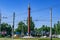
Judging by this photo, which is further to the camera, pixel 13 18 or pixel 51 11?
pixel 13 18

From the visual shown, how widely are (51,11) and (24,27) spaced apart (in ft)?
316

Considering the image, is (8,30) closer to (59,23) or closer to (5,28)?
(5,28)

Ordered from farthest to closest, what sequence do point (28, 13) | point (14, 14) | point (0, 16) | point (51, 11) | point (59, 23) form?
point (59, 23)
point (28, 13)
point (0, 16)
point (14, 14)
point (51, 11)

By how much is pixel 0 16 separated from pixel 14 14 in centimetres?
1738

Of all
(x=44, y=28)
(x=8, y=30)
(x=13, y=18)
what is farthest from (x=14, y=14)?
(x=44, y=28)

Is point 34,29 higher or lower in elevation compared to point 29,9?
lower

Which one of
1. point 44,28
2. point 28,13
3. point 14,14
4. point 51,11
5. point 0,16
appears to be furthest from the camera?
point 44,28

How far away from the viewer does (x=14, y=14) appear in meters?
52.0

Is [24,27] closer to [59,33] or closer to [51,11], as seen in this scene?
[59,33]

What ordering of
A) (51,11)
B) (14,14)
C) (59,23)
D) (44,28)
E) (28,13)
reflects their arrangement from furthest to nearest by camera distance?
(44,28) < (59,23) < (28,13) < (14,14) < (51,11)

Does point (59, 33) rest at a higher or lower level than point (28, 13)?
lower

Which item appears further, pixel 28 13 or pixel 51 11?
pixel 28 13

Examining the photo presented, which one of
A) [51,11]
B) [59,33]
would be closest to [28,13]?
[51,11]

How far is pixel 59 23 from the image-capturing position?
13262 cm
